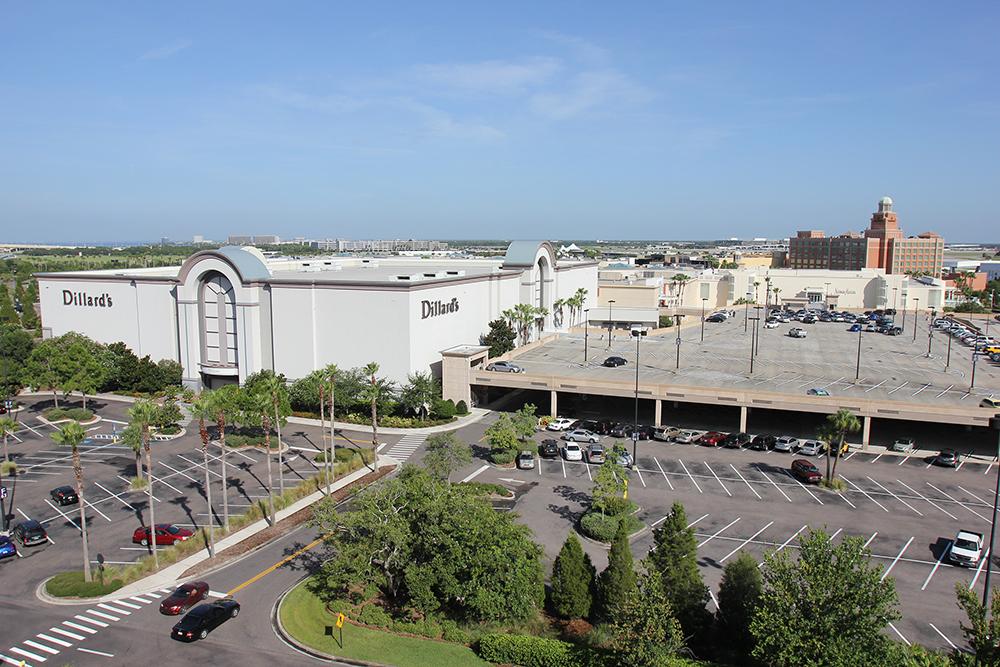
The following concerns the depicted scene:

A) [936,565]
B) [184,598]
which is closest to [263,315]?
[184,598]

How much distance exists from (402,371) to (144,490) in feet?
82.7

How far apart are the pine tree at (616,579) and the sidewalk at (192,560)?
20032 millimetres

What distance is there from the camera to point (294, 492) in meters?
45.2

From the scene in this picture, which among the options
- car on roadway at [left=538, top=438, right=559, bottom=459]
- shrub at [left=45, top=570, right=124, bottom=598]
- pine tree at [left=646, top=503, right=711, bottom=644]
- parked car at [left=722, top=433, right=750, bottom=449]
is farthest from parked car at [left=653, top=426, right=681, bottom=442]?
shrub at [left=45, top=570, right=124, bottom=598]

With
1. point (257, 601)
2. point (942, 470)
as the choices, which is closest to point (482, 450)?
point (257, 601)

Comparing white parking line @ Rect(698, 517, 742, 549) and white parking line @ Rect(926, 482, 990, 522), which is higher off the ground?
white parking line @ Rect(926, 482, 990, 522)

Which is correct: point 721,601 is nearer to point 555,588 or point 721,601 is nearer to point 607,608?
point 607,608

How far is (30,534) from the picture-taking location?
3769cm

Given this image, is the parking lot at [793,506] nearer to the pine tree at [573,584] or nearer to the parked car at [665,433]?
the parked car at [665,433]

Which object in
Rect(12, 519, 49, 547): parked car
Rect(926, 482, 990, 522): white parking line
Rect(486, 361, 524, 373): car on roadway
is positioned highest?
Rect(486, 361, 524, 373): car on roadway

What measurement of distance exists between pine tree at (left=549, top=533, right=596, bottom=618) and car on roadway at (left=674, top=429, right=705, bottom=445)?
28348 mm

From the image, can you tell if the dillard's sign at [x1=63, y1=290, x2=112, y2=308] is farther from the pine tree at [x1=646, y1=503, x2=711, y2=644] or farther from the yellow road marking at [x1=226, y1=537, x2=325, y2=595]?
the pine tree at [x1=646, y1=503, x2=711, y2=644]

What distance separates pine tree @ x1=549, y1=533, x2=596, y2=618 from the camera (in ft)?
97.0

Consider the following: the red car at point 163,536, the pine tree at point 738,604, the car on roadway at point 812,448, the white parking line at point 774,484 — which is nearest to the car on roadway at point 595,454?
the white parking line at point 774,484
